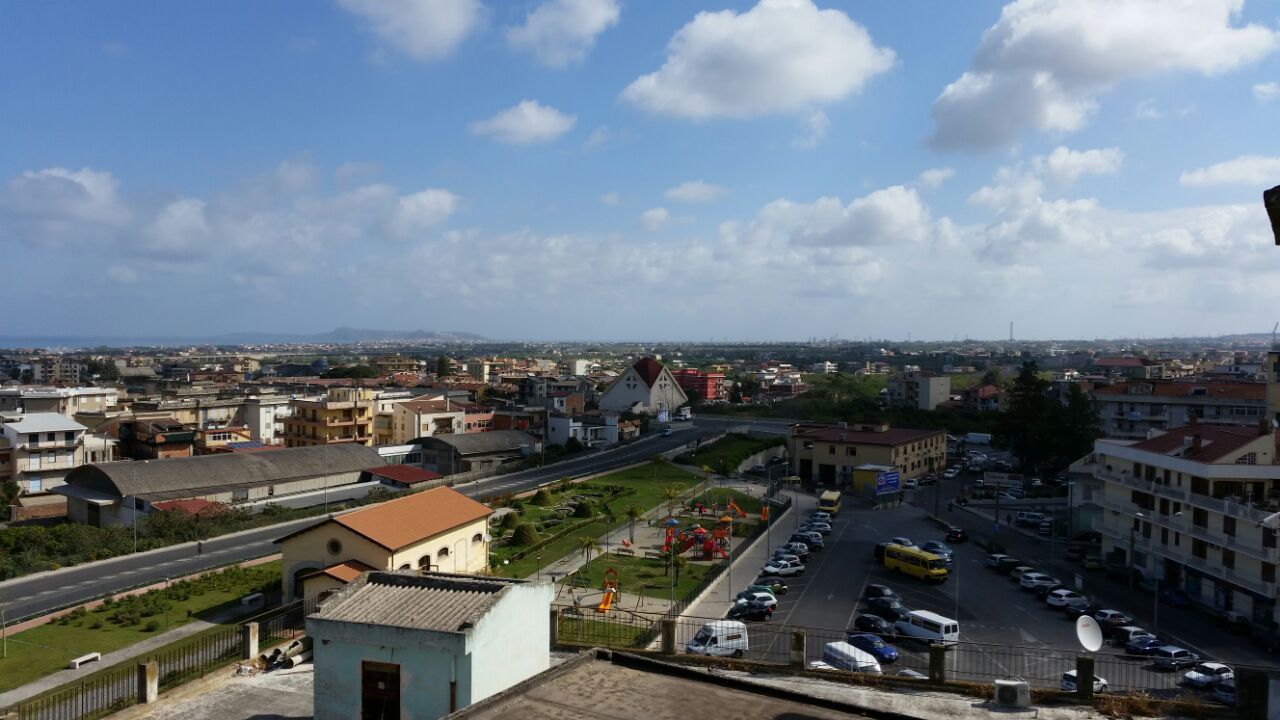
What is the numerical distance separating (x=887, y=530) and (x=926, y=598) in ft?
39.6

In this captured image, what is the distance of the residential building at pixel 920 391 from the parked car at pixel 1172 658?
211 feet

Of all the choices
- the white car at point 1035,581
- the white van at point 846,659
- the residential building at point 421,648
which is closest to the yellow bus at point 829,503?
the white car at point 1035,581

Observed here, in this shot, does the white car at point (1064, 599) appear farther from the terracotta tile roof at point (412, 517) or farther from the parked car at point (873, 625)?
the terracotta tile roof at point (412, 517)

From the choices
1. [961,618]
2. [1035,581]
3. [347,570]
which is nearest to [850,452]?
[1035,581]

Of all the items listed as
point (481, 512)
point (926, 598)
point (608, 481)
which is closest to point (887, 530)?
point (926, 598)

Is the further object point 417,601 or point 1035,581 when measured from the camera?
point 1035,581

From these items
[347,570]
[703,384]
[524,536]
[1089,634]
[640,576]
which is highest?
[1089,634]

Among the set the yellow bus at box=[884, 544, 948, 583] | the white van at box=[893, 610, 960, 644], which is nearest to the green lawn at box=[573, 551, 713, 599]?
the white van at box=[893, 610, 960, 644]

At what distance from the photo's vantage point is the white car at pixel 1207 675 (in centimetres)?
1814

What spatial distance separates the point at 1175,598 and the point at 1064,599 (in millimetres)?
4587

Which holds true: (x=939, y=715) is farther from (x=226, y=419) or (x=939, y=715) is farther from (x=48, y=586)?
(x=226, y=419)

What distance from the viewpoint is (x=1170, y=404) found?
183ft

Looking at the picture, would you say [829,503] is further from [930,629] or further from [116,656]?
[116,656]

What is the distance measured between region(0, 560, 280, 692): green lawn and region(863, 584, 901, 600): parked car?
1846 centimetres
